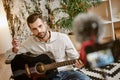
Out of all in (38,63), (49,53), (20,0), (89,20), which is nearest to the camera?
(89,20)

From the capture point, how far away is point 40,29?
1154 mm

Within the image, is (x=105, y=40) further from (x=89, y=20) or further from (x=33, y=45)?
(x=33, y=45)

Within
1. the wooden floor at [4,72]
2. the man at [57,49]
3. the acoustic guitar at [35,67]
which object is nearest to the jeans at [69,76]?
the man at [57,49]

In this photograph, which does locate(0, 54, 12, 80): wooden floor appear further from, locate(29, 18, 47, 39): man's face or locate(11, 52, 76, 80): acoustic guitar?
locate(29, 18, 47, 39): man's face

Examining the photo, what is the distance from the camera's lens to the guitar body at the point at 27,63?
1.12 metres

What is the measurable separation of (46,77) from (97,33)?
2.72 ft

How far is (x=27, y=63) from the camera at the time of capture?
3.85 ft

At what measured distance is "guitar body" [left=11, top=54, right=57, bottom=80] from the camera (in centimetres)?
112

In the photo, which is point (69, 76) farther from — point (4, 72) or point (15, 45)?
point (4, 72)

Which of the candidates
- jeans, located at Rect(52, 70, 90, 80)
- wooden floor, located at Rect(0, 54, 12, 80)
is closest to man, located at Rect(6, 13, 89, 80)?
jeans, located at Rect(52, 70, 90, 80)

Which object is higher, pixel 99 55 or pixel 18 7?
pixel 18 7

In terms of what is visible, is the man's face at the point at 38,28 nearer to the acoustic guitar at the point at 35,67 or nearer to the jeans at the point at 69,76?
the acoustic guitar at the point at 35,67

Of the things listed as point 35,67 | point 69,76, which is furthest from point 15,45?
point 69,76

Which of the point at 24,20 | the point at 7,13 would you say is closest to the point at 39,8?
the point at 24,20
